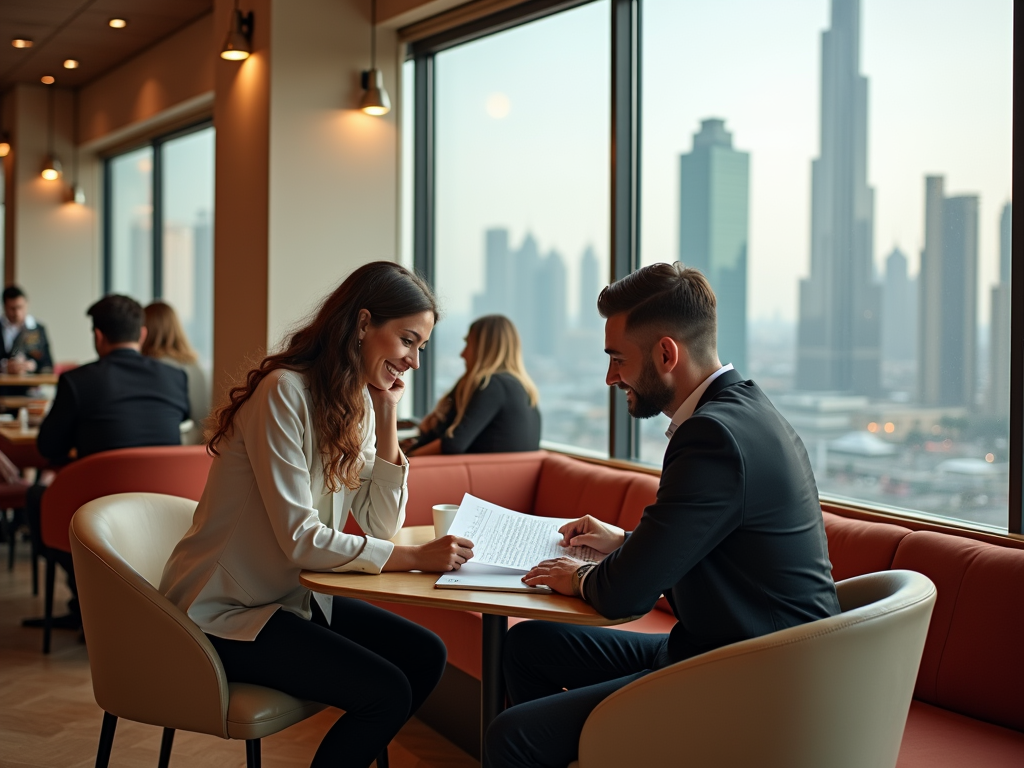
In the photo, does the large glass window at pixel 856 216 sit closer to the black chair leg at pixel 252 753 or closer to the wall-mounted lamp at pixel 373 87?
the wall-mounted lamp at pixel 373 87

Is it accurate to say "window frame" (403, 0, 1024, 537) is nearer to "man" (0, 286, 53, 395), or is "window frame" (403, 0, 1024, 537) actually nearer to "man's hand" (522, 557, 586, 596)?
"man's hand" (522, 557, 586, 596)

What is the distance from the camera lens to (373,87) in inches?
202

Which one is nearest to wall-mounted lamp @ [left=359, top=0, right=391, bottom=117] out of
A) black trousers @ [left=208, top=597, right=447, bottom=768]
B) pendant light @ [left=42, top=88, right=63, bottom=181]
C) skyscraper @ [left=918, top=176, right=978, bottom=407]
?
skyscraper @ [left=918, top=176, right=978, bottom=407]

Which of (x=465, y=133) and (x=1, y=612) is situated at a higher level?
(x=465, y=133)

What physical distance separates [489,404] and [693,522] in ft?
7.90

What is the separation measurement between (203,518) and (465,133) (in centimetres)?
382

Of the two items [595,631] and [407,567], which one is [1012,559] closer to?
[595,631]

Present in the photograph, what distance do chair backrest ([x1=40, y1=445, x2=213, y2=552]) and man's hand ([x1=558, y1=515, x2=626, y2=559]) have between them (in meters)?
1.84

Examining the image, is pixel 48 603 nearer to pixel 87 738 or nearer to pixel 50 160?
pixel 87 738

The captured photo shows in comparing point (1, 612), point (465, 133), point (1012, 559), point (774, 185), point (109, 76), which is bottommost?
point (1, 612)

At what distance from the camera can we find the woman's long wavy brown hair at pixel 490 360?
13.4 feet

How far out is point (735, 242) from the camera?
3.87 metres

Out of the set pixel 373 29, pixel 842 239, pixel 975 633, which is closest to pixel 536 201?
pixel 373 29

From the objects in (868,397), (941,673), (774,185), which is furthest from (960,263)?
(941,673)
